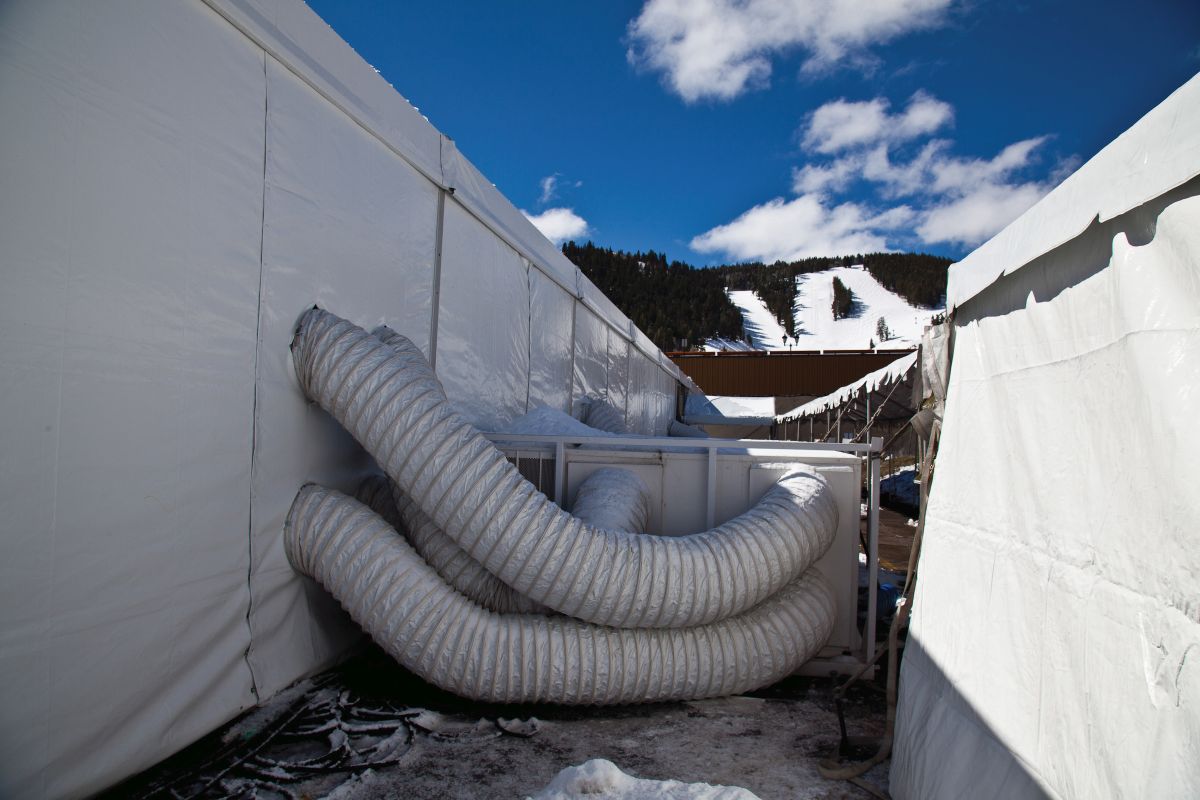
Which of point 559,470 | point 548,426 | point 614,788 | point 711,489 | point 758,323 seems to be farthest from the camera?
point 758,323

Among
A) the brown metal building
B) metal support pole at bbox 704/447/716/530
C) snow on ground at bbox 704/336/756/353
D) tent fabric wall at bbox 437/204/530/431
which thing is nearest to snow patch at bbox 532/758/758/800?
metal support pole at bbox 704/447/716/530

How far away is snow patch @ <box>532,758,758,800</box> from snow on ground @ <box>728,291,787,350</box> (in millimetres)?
53871

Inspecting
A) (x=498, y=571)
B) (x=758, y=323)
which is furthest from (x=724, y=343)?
(x=498, y=571)

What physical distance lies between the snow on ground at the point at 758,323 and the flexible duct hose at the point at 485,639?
2068 inches

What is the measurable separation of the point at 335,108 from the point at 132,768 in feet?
8.83

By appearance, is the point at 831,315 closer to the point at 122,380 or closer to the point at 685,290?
the point at 685,290

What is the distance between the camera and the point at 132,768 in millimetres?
2121

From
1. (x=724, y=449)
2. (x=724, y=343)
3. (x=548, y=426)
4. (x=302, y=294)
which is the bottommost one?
(x=724, y=449)

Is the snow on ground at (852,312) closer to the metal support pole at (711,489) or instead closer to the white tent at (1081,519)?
the metal support pole at (711,489)

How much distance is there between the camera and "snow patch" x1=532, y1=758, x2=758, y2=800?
1.50 metres

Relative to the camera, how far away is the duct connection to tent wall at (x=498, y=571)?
8.79ft

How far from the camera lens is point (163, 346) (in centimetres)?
224

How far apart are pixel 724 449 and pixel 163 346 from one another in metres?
2.53

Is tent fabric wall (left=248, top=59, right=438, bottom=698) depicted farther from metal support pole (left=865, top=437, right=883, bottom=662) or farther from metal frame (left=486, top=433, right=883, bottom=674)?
metal support pole (left=865, top=437, right=883, bottom=662)
